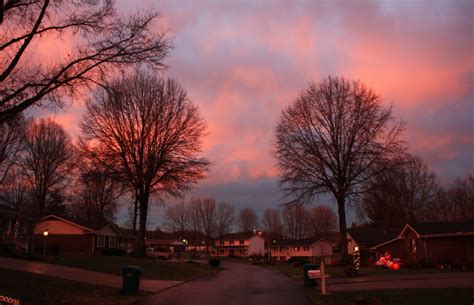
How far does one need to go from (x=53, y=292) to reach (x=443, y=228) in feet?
120

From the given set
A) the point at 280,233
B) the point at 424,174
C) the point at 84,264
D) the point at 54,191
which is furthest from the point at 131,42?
the point at 280,233

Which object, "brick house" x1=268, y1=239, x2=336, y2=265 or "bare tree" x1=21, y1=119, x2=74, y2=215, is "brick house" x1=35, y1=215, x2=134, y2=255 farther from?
"brick house" x1=268, y1=239, x2=336, y2=265

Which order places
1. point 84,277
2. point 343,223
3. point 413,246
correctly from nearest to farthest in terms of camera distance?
point 84,277, point 343,223, point 413,246

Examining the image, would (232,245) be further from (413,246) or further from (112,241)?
(413,246)

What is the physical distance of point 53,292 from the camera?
15883mm

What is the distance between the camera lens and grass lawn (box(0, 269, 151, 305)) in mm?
14109

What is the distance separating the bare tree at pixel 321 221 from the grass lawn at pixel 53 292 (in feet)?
384

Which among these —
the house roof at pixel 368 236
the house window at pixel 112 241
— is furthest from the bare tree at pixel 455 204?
the house window at pixel 112 241

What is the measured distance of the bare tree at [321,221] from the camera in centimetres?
13262

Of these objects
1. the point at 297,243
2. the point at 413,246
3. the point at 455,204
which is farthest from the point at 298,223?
the point at 413,246

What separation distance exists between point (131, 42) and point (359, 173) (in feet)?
97.1

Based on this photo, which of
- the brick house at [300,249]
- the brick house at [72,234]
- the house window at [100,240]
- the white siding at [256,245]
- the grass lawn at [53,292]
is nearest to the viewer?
the grass lawn at [53,292]

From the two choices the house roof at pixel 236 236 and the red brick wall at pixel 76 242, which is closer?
the red brick wall at pixel 76 242

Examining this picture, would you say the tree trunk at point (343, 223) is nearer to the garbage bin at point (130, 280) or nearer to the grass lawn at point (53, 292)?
the grass lawn at point (53, 292)
